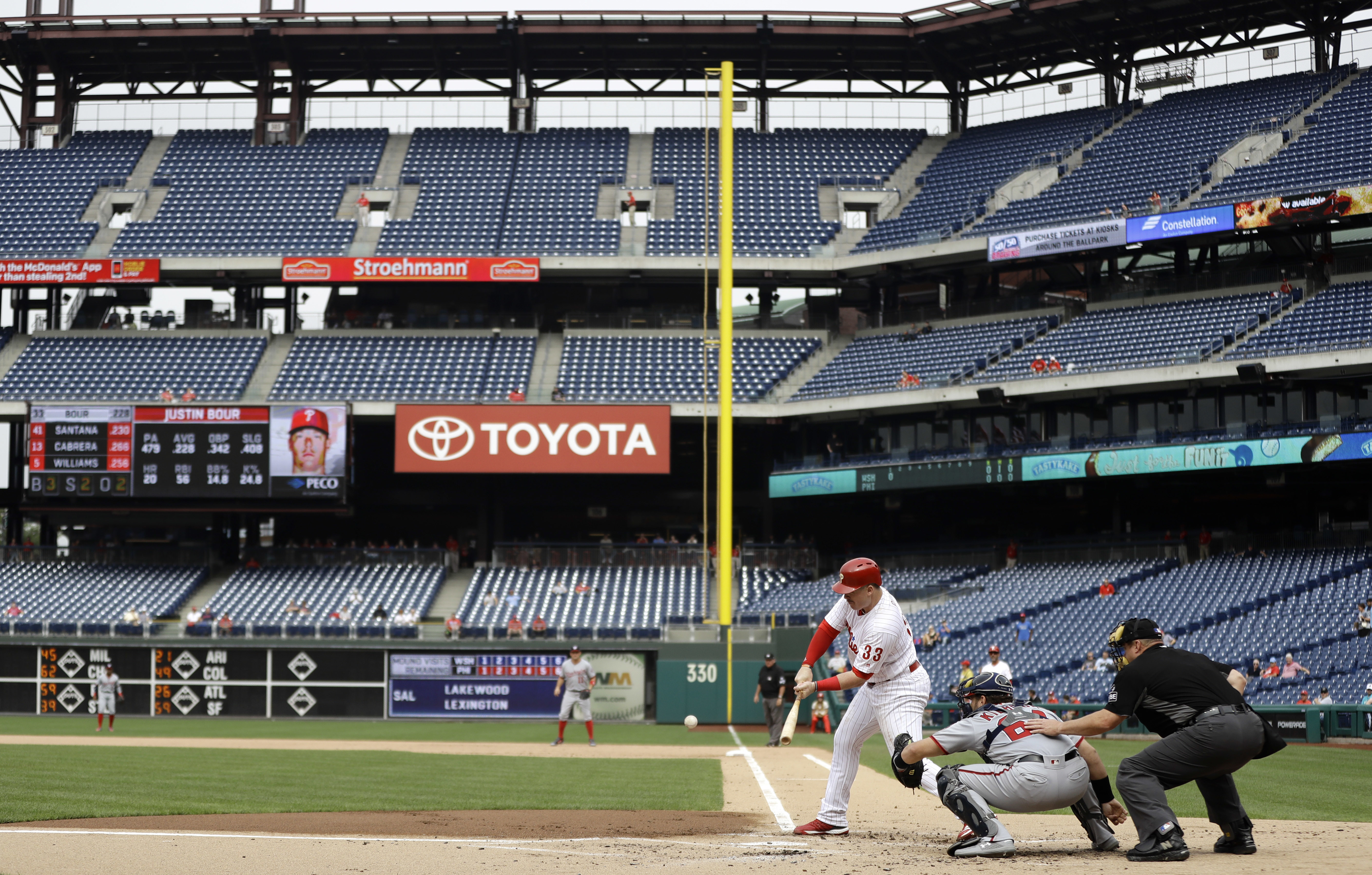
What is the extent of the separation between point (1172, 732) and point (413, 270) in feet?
127

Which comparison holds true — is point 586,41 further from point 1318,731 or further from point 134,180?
point 1318,731

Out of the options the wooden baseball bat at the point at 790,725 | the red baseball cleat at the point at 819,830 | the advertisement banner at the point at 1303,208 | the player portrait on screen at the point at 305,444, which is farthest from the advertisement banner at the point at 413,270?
the wooden baseball bat at the point at 790,725

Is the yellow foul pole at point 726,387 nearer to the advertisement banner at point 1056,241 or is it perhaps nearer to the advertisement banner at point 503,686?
the advertisement banner at point 503,686

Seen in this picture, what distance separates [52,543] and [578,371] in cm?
1887

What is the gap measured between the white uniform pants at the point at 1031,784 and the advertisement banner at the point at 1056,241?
33439mm

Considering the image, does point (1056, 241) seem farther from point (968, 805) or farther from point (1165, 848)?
point (1165, 848)

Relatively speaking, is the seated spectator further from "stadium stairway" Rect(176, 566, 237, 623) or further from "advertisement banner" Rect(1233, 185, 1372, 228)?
"stadium stairway" Rect(176, 566, 237, 623)

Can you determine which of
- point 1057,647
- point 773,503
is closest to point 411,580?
point 773,503

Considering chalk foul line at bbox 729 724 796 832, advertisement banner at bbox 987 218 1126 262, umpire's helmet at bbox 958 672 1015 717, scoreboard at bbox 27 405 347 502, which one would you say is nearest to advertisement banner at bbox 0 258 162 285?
scoreboard at bbox 27 405 347 502

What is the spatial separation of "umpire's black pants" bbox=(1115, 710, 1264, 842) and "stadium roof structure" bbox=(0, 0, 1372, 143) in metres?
40.0

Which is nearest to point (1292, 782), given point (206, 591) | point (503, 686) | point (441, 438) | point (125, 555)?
Result: point (503, 686)

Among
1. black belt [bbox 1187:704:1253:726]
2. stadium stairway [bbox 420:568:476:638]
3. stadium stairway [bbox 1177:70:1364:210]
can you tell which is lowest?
stadium stairway [bbox 420:568:476:638]

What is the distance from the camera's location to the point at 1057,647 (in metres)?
32.7

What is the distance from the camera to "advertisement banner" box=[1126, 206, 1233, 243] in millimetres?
37688
